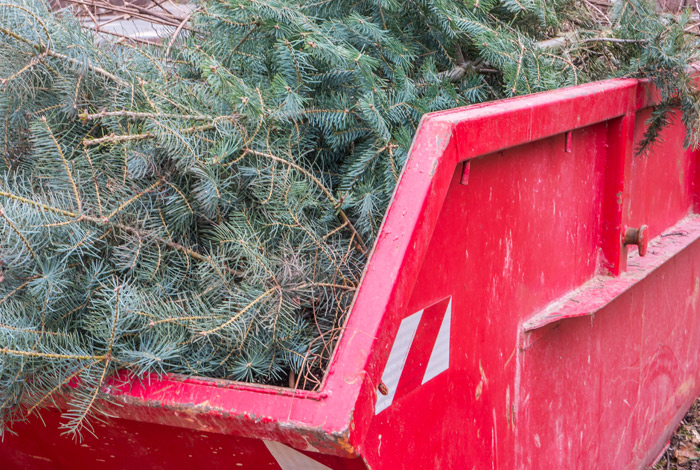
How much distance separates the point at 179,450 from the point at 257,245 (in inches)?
17.1

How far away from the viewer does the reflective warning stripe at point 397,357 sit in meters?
1.21

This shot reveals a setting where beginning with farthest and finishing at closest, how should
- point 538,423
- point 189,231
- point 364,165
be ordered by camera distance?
point 538,423, point 364,165, point 189,231

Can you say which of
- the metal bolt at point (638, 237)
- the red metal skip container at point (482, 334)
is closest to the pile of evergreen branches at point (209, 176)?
the red metal skip container at point (482, 334)

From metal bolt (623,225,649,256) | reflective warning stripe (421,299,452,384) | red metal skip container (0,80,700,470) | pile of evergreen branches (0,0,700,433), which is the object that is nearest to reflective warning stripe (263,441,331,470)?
red metal skip container (0,80,700,470)

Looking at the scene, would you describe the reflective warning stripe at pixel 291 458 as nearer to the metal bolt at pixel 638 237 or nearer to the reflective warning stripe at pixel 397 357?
the reflective warning stripe at pixel 397 357

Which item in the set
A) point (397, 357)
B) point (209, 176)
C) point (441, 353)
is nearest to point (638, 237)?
point (441, 353)

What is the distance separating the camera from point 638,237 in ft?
6.91

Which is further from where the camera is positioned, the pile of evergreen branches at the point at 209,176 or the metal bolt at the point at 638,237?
the metal bolt at the point at 638,237

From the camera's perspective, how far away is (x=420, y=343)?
132 centimetres

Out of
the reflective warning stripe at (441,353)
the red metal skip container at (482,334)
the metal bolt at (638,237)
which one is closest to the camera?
the red metal skip container at (482,334)

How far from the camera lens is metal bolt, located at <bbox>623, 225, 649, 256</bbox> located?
210 cm

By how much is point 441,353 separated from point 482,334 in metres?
0.18

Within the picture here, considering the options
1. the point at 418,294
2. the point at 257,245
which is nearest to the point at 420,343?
the point at 418,294

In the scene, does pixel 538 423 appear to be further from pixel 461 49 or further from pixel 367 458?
pixel 461 49
